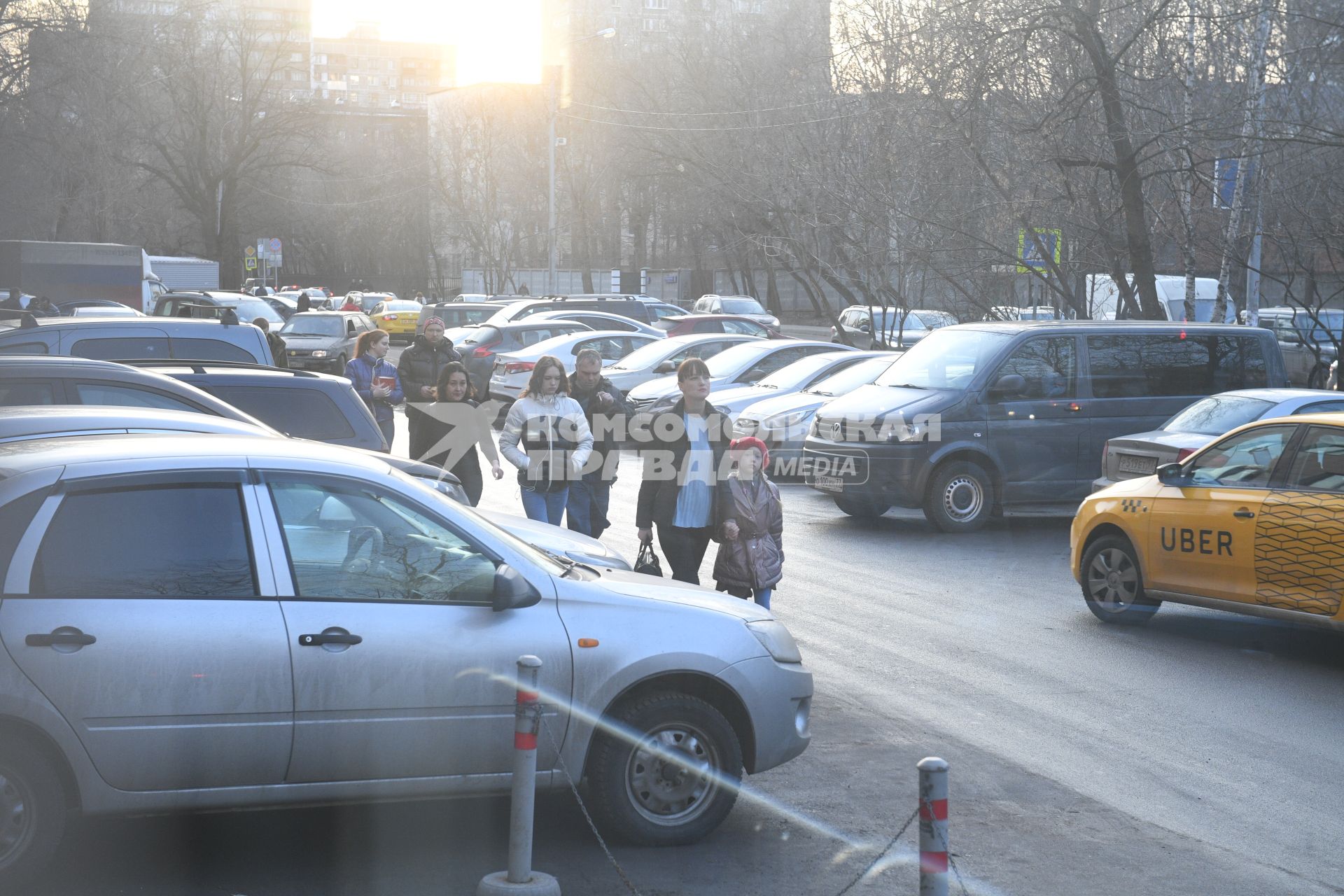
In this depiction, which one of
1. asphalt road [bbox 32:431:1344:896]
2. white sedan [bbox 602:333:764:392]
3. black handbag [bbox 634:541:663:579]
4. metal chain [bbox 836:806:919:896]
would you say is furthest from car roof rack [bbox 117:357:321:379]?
white sedan [bbox 602:333:764:392]

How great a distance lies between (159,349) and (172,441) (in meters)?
7.85

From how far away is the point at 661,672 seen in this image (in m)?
5.18

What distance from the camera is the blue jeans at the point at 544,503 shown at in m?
9.87

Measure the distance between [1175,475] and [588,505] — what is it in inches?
162

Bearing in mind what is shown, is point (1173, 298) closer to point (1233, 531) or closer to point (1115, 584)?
point (1115, 584)

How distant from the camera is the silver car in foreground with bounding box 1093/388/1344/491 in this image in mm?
11805

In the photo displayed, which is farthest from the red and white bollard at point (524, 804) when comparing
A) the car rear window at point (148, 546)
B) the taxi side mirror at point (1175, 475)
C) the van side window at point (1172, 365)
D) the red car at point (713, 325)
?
the red car at point (713, 325)

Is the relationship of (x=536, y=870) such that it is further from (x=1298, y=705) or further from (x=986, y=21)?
(x=986, y=21)

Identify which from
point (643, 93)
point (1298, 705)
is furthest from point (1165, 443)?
point (643, 93)

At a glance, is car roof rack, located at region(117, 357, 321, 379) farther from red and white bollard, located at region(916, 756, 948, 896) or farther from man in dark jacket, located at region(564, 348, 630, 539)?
red and white bollard, located at region(916, 756, 948, 896)

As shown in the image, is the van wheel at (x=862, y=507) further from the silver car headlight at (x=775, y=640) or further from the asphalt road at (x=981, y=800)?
the silver car headlight at (x=775, y=640)

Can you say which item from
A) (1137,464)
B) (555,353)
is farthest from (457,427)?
(555,353)

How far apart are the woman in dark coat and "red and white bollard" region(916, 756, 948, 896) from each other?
23.9ft

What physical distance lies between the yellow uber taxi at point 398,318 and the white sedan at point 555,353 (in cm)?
2385
